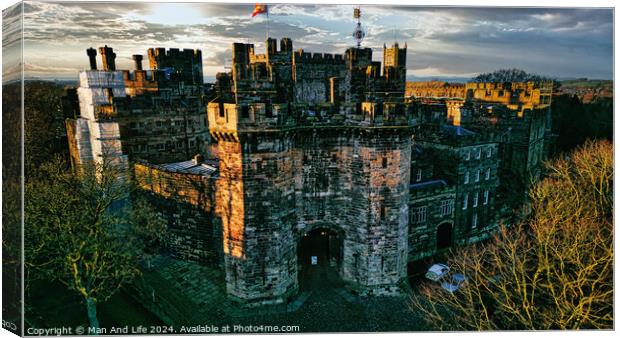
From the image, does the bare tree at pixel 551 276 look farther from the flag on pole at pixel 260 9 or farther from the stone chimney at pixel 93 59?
the stone chimney at pixel 93 59

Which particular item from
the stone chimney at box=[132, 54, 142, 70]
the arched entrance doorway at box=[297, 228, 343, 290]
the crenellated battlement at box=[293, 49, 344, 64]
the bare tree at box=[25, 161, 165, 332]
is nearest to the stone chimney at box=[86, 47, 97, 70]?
the stone chimney at box=[132, 54, 142, 70]

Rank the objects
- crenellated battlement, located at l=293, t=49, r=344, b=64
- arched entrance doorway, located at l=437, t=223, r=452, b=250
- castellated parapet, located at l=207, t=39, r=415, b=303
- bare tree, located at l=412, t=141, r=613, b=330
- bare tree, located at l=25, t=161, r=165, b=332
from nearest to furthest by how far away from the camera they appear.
A: bare tree, located at l=412, t=141, r=613, b=330 < bare tree, located at l=25, t=161, r=165, b=332 < castellated parapet, located at l=207, t=39, r=415, b=303 < crenellated battlement, located at l=293, t=49, r=344, b=64 < arched entrance doorway, located at l=437, t=223, r=452, b=250

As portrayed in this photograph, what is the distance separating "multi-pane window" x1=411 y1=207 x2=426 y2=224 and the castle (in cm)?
11

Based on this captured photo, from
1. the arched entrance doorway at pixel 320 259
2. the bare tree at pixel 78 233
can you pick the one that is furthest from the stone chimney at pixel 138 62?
the arched entrance doorway at pixel 320 259

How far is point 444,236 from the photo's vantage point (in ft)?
101

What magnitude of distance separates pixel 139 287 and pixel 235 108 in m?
12.0

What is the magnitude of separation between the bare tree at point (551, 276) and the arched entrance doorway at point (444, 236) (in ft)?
20.2

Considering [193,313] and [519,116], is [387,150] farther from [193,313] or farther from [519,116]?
[519,116]

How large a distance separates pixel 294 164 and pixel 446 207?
48.6 ft

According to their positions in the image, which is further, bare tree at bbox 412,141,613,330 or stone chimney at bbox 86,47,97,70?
stone chimney at bbox 86,47,97,70

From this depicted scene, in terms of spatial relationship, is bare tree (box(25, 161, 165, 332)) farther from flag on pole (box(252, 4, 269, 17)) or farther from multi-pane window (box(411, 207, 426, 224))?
multi-pane window (box(411, 207, 426, 224))

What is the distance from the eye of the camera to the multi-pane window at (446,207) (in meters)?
29.4

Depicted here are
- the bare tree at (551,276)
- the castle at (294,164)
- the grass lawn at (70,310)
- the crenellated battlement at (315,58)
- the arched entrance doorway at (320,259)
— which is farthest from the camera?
the crenellated battlement at (315,58)

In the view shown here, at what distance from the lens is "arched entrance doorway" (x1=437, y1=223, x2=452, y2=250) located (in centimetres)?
3038
